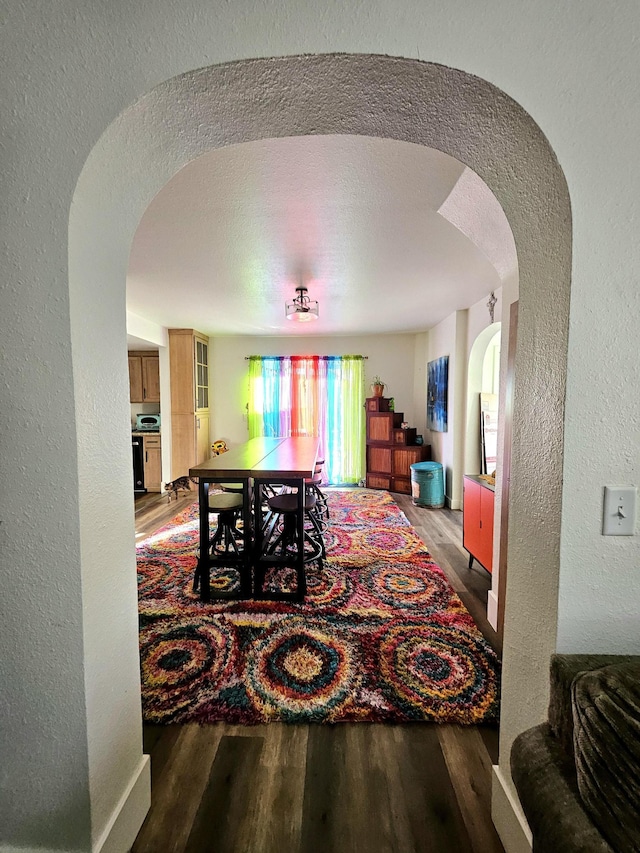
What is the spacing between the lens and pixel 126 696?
1.12 meters

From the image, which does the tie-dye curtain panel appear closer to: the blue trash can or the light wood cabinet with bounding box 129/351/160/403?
the blue trash can

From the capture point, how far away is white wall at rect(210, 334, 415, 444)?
19.9 ft

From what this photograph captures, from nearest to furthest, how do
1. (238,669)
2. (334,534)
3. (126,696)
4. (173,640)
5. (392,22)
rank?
(392,22) → (126,696) → (238,669) → (173,640) → (334,534)

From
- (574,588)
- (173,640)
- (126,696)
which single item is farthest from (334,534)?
(574,588)

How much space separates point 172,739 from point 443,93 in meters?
2.36

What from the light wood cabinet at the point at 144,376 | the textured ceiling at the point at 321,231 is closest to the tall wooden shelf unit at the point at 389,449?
the textured ceiling at the point at 321,231

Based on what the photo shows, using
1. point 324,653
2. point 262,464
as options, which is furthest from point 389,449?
point 324,653

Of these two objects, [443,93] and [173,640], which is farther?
[173,640]

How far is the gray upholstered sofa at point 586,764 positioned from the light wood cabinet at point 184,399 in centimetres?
530

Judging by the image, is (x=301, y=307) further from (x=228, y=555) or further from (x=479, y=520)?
(x=479, y=520)

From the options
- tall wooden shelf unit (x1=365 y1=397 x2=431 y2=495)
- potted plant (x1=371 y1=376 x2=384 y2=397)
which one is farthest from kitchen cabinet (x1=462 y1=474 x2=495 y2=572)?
potted plant (x1=371 y1=376 x2=384 y2=397)

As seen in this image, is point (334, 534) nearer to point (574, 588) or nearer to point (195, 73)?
point (574, 588)

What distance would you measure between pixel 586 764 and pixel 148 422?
5.94 meters

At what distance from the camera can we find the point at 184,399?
5.46 meters
